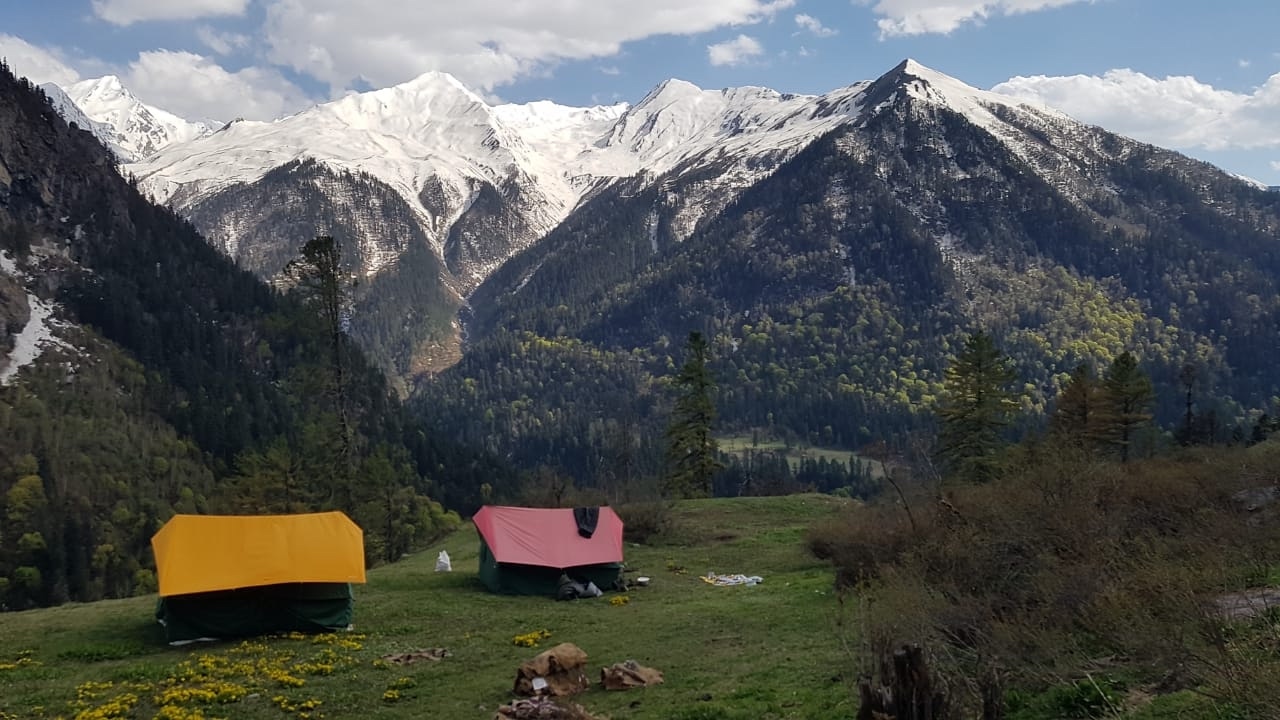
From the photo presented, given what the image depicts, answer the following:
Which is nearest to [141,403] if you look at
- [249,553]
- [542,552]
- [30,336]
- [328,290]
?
[30,336]

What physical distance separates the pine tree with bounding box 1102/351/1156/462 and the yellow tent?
51.7 m

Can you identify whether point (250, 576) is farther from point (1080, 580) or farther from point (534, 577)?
point (1080, 580)

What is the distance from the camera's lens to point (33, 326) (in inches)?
5310

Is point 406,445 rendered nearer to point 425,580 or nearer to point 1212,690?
point 425,580

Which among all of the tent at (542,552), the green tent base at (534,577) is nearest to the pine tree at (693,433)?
the tent at (542,552)

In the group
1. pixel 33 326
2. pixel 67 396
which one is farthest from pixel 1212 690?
pixel 33 326

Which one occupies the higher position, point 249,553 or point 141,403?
point 141,403

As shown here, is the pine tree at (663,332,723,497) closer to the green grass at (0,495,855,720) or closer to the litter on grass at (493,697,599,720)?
the green grass at (0,495,855,720)

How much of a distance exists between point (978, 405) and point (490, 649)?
42701 millimetres

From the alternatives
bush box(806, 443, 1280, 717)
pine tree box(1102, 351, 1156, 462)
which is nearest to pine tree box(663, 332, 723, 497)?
pine tree box(1102, 351, 1156, 462)

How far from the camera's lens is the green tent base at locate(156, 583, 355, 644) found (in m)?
25.2

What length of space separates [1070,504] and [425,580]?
27341 mm

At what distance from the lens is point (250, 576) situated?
26.1 meters

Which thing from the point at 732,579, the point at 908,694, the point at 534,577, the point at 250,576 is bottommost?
the point at 732,579
